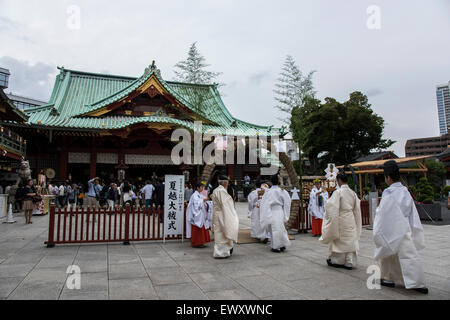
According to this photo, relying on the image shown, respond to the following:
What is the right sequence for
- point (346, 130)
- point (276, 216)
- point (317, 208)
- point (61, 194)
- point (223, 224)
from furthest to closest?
1. point (346, 130)
2. point (61, 194)
3. point (317, 208)
4. point (276, 216)
5. point (223, 224)

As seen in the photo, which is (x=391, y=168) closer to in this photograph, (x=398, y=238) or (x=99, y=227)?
(x=398, y=238)

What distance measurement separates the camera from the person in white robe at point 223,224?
6.07 meters

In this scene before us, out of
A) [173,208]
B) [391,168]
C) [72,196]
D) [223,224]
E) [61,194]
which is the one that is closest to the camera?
[391,168]

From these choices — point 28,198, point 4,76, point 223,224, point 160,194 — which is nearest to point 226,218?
point 223,224

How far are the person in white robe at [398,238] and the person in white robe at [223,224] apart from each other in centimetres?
289

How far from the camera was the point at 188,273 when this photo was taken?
484cm

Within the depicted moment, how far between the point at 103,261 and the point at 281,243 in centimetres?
376

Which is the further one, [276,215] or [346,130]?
[346,130]

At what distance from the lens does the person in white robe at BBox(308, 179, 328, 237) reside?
348 inches

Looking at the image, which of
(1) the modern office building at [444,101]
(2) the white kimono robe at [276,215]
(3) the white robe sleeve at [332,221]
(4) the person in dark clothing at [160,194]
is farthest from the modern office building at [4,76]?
(1) the modern office building at [444,101]

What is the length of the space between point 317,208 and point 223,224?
157 inches

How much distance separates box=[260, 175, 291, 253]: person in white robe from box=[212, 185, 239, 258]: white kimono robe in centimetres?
88

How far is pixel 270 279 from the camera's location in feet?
14.8
